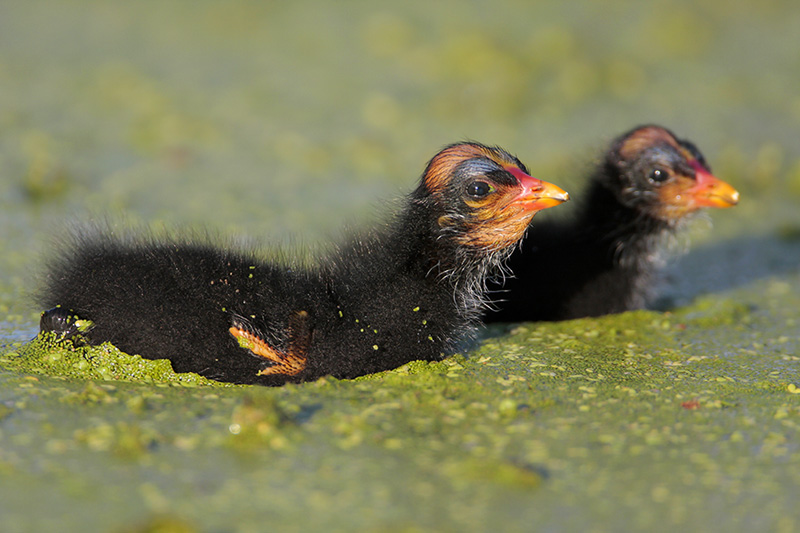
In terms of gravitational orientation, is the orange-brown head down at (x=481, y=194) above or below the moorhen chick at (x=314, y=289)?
above

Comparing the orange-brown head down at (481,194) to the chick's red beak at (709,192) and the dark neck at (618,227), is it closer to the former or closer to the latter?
the dark neck at (618,227)

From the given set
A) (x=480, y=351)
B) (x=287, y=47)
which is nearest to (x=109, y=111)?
(x=287, y=47)

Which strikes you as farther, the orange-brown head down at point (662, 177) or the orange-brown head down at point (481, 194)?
the orange-brown head down at point (662, 177)

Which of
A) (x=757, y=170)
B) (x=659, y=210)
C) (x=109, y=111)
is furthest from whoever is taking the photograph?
(x=109, y=111)

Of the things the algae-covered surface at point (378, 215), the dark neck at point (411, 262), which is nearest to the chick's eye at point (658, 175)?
the algae-covered surface at point (378, 215)

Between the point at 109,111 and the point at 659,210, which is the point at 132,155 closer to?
the point at 109,111

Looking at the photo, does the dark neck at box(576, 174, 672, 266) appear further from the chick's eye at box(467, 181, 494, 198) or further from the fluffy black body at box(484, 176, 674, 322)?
the chick's eye at box(467, 181, 494, 198)
